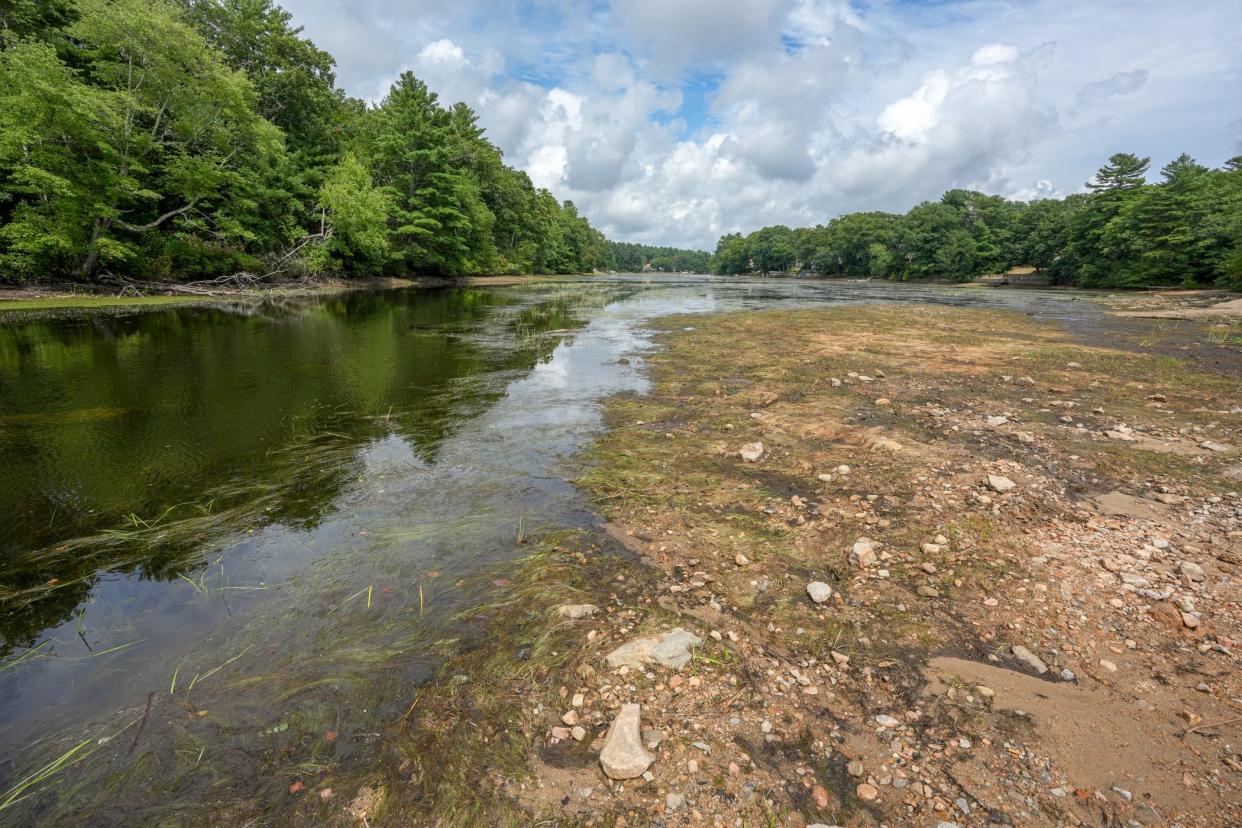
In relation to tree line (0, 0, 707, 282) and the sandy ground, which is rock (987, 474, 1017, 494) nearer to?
the sandy ground

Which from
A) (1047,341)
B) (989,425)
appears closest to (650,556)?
(989,425)

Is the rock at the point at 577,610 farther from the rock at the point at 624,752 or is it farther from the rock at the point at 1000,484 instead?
the rock at the point at 1000,484

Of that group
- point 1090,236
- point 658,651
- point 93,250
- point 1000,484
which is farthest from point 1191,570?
point 1090,236

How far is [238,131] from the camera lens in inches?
1210

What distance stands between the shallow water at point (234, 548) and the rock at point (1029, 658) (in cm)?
369

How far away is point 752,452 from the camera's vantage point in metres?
6.80

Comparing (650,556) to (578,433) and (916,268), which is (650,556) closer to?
(578,433)

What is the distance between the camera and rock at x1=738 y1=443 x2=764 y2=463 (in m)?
6.70

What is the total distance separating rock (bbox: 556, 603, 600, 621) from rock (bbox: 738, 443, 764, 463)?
11.6 ft

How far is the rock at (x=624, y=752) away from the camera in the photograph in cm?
252

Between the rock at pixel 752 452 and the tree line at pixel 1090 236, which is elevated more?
the tree line at pixel 1090 236

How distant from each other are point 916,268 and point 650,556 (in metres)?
113

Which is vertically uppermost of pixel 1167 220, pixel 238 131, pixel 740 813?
pixel 238 131

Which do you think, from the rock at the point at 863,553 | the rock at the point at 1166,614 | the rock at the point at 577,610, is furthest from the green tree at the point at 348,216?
the rock at the point at 1166,614
